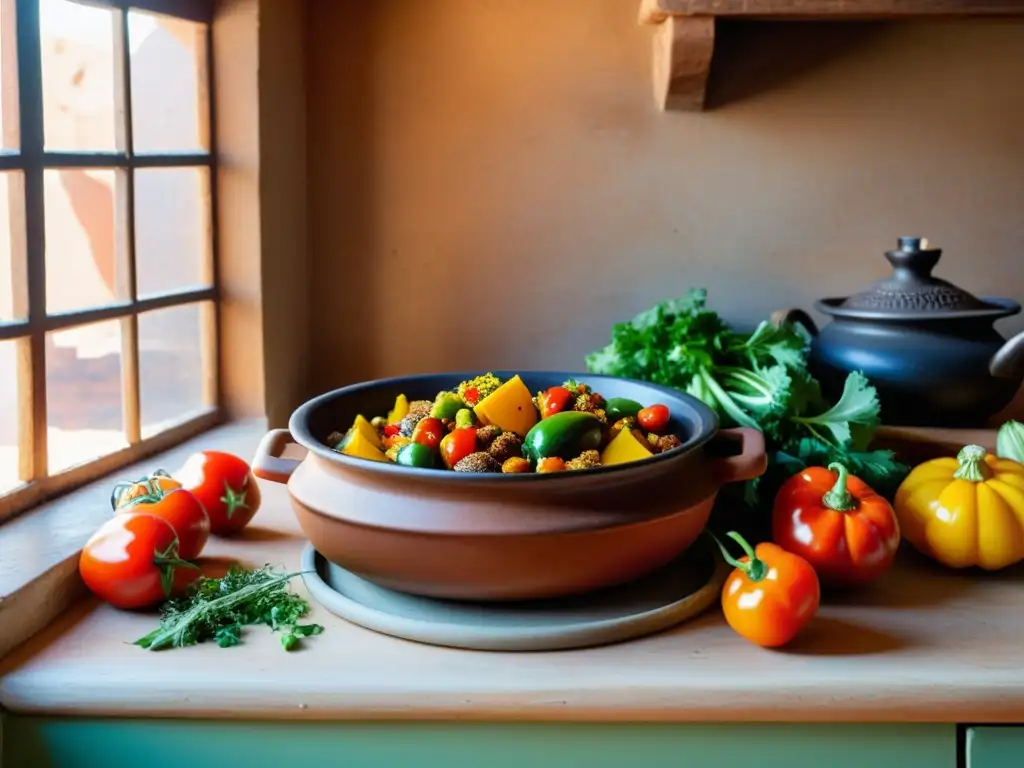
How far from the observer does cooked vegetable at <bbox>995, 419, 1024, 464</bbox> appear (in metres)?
1.30

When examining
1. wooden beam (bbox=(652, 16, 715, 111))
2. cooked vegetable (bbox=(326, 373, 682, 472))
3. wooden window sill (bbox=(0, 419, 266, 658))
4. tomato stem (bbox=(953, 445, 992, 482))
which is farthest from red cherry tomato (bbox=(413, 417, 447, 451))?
wooden beam (bbox=(652, 16, 715, 111))

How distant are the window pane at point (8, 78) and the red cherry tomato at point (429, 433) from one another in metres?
0.56

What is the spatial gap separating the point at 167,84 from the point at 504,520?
940mm

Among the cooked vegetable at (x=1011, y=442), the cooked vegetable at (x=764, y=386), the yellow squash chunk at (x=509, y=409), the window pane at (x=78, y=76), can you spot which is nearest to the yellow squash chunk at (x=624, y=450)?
the yellow squash chunk at (x=509, y=409)

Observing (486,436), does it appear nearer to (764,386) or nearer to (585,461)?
(585,461)

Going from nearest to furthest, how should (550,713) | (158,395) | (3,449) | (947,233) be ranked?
1. (550,713)
2. (3,449)
3. (158,395)
4. (947,233)

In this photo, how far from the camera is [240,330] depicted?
5.27 feet

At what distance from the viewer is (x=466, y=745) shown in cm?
93

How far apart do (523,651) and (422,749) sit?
13cm

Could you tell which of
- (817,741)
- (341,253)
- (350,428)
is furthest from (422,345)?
(817,741)

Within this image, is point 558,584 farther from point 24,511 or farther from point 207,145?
point 207,145

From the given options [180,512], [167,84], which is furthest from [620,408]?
[167,84]

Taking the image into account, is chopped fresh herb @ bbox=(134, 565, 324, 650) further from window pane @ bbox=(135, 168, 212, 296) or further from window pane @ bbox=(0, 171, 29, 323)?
window pane @ bbox=(135, 168, 212, 296)

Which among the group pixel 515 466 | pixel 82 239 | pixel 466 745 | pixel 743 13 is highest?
pixel 743 13
